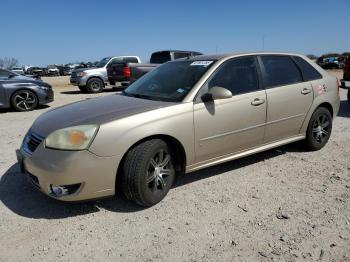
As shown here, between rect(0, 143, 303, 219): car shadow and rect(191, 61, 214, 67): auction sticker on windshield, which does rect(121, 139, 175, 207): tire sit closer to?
rect(0, 143, 303, 219): car shadow

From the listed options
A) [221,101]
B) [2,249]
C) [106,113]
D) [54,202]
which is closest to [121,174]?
[106,113]

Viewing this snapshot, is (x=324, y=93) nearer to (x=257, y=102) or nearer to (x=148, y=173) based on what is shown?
(x=257, y=102)

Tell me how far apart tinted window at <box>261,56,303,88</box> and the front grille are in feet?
9.34

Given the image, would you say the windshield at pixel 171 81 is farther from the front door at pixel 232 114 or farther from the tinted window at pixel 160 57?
the tinted window at pixel 160 57

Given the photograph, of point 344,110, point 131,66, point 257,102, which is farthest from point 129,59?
point 257,102

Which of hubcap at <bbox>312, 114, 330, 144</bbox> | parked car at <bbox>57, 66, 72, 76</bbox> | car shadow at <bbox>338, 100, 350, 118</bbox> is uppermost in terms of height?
hubcap at <bbox>312, 114, 330, 144</bbox>

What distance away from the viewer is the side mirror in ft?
12.6

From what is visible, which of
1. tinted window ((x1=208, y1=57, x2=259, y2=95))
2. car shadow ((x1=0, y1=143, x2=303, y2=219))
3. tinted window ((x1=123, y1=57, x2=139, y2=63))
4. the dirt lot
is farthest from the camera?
tinted window ((x1=123, y1=57, x2=139, y2=63))

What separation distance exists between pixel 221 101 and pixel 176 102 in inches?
22.2

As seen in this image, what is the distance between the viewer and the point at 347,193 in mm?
3834

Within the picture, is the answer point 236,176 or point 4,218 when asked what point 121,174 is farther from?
point 236,176

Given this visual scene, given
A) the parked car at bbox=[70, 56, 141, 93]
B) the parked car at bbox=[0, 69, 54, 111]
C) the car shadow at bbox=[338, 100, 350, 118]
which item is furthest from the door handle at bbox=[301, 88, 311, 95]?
the parked car at bbox=[70, 56, 141, 93]

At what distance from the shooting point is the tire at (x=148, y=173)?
3.34 meters

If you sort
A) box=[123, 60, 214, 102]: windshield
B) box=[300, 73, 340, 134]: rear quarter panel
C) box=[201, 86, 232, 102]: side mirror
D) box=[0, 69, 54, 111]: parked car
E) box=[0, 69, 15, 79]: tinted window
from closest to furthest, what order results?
1. box=[201, 86, 232, 102]: side mirror
2. box=[123, 60, 214, 102]: windshield
3. box=[300, 73, 340, 134]: rear quarter panel
4. box=[0, 69, 54, 111]: parked car
5. box=[0, 69, 15, 79]: tinted window
